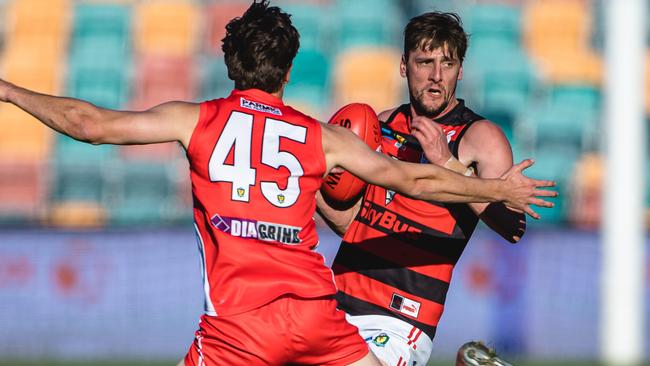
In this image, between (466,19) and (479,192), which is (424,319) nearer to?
(479,192)

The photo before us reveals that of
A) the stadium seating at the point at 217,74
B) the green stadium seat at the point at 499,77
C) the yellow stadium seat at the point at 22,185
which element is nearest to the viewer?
the yellow stadium seat at the point at 22,185

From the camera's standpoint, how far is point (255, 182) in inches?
183

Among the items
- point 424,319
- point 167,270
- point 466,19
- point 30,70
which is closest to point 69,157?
point 30,70

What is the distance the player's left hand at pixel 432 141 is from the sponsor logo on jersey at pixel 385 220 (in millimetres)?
701

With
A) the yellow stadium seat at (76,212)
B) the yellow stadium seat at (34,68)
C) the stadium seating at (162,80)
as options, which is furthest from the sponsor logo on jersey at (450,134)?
the yellow stadium seat at (34,68)

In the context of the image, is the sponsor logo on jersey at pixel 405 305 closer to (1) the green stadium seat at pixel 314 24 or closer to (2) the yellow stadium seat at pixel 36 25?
(1) the green stadium seat at pixel 314 24

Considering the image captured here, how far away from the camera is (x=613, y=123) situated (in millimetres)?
12891

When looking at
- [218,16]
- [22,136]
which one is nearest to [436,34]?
[22,136]

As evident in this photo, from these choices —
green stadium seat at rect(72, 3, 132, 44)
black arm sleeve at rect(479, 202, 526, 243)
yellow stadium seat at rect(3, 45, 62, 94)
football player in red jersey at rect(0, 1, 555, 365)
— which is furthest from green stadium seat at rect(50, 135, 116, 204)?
football player in red jersey at rect(0, 1, 555, 365)

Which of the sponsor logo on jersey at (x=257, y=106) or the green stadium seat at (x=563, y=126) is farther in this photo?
the green stadium seat at (x=563, y=126)

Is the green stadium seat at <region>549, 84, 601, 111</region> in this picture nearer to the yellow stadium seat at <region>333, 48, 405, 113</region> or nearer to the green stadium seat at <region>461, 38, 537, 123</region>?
the green stadium seat at <region>461, 38, 537, 123</region>

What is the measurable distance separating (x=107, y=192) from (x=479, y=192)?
10908 mm

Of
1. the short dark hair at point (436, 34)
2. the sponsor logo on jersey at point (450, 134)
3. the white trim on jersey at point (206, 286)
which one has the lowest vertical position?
the white trim on jersey at point (206, 286)

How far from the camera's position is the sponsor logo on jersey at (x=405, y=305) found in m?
5.87
